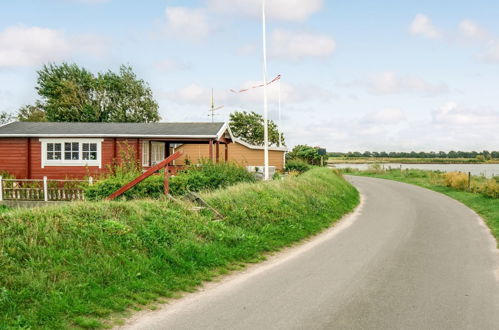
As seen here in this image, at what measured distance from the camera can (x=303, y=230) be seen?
12758 mm

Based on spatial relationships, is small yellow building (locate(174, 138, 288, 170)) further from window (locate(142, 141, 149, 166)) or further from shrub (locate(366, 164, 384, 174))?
shrub (locate(366, 164, 384, 174))

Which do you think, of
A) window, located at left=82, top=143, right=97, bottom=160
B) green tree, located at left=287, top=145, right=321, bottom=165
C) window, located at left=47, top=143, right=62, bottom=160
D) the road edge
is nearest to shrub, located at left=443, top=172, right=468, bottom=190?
the road edge

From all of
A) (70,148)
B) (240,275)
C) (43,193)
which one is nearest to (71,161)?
(70,148)

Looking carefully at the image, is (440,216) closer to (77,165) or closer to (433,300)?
(433,300)

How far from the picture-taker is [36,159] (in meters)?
Answer: 26.6

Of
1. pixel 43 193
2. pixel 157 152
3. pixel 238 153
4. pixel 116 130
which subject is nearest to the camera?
pixel 43 193

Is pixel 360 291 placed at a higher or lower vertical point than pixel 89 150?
lower

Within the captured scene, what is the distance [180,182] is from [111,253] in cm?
888

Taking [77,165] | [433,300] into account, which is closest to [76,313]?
→ [433,300]

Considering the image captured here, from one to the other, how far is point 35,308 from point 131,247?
8.24 ft

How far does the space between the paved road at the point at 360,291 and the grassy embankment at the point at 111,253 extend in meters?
0.70

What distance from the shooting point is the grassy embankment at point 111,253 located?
19.6 feet

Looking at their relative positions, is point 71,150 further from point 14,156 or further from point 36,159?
point 14,156

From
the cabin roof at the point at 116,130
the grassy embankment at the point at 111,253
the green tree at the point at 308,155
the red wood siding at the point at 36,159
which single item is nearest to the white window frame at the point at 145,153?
the cabin roof at the point at 116,130
